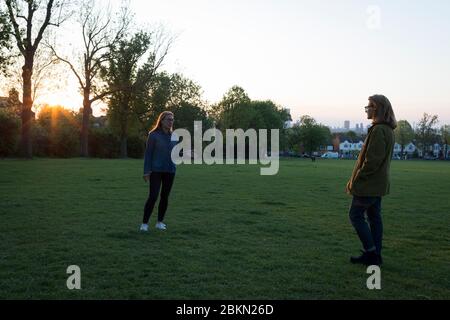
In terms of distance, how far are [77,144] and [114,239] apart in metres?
52.8

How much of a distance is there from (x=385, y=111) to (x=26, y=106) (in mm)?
37853

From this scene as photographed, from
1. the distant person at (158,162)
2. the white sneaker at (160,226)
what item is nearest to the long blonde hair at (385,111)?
the distant person at (158,162)

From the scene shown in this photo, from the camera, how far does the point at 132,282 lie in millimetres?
5613

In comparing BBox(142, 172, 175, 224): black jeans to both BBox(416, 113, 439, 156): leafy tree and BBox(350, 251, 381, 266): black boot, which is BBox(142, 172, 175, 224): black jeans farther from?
BBox(416, 113, 439, 156): leafy tree

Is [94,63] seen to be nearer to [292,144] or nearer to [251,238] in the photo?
[251,238]

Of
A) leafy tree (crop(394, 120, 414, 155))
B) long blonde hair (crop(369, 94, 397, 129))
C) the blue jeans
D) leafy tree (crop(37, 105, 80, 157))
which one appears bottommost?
the blue jeans

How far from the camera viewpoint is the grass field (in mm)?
5414

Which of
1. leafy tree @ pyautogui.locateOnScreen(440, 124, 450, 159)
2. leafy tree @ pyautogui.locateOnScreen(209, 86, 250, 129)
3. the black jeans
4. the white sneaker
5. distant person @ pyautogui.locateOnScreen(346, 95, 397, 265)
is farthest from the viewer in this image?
leafy tree @ pyautogui.locateOnScreen(440, 124, 450, 159)

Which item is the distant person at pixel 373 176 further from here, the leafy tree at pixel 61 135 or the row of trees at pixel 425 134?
the row of trees at pixel 425 134

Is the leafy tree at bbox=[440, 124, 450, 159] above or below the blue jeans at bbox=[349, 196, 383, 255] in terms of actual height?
above

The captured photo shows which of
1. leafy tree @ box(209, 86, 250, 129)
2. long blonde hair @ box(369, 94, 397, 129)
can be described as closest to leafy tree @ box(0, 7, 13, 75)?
long blonde hair @ box(369, 94, 397, 129)

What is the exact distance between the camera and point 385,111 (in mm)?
6488

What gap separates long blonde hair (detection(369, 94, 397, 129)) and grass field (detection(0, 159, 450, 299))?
211 cm

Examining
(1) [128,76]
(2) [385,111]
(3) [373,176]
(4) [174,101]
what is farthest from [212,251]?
(4) [174,101]
